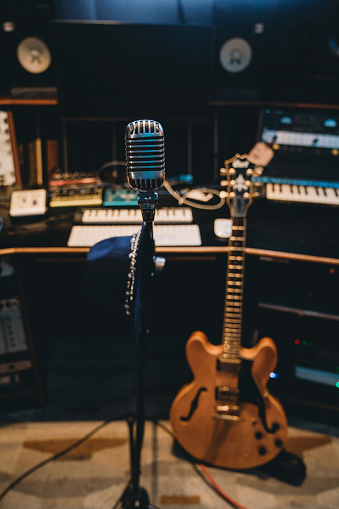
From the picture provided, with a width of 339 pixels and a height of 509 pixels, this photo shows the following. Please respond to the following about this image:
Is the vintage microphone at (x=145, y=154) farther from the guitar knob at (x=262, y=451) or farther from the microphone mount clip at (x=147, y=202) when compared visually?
the guitar knob at (x=262, y=451)

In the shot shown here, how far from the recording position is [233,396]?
5.34 feet

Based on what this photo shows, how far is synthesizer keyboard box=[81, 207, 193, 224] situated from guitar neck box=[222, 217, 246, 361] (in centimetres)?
26

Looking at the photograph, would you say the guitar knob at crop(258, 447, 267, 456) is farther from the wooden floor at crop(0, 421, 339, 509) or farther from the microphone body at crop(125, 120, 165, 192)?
the microphone body at crop(125, 120, 165, 192)

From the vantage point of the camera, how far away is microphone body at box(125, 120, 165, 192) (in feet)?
2.57

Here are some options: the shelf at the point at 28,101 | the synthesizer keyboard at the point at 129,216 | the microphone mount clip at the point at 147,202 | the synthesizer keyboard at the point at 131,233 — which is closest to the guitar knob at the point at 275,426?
the synthesizer keyboard at the point at 131,233

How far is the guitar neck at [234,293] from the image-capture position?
1555 millimetres

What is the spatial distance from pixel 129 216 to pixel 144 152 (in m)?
0.97

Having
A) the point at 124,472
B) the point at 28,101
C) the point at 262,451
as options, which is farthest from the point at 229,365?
the point at 28,101

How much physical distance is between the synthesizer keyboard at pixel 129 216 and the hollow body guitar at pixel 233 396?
10.0 inches

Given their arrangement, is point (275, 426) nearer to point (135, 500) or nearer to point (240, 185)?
point (135, 500)

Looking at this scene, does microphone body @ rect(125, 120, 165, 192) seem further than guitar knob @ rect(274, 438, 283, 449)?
No

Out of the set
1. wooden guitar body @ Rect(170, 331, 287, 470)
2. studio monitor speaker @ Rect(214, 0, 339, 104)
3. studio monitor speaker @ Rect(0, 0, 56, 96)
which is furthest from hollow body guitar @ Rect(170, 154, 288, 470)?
studio monitor speaker @ Rect(0, 0, 56, 96)

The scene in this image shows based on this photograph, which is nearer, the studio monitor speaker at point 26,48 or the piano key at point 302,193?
the studio monitor speaker at point 26,48

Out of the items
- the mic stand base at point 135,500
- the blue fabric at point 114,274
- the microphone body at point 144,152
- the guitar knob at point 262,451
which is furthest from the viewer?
the guitar knob at point 262,451
